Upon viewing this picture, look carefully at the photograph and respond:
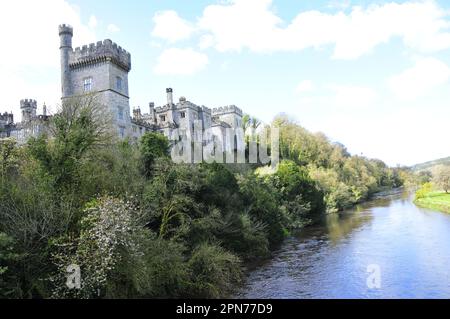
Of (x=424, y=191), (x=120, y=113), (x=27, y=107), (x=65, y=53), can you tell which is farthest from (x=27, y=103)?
(x=424, y=191)

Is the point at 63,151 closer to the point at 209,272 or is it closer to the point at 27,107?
the point at 209,272

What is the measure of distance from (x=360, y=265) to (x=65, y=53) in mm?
28017

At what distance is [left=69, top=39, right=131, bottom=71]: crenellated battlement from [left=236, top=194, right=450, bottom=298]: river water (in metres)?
20.0

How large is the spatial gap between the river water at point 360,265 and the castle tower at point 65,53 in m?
21.5

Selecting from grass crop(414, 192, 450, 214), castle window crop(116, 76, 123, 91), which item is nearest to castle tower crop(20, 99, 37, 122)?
castle window crop(116, 76, 123, 91)

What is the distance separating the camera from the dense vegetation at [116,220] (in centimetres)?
1411

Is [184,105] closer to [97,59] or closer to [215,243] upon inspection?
[97,59]

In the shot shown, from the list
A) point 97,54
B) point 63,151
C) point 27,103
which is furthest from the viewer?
point 27,103

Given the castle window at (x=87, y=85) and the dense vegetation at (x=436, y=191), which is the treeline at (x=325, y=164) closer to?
the dense vegetation at (x=436, y=191)

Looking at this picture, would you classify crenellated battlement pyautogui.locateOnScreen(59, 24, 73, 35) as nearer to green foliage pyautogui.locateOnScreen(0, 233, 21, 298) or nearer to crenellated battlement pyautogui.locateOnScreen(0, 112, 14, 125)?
crenellated battlement pyautogui.locateOnScreen(0, 112, 14, 125)

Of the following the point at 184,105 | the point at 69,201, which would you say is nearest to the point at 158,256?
the point at 69,201

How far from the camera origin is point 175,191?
21.4m

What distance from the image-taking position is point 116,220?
47.3 feet

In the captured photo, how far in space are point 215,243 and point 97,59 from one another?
20.1m
